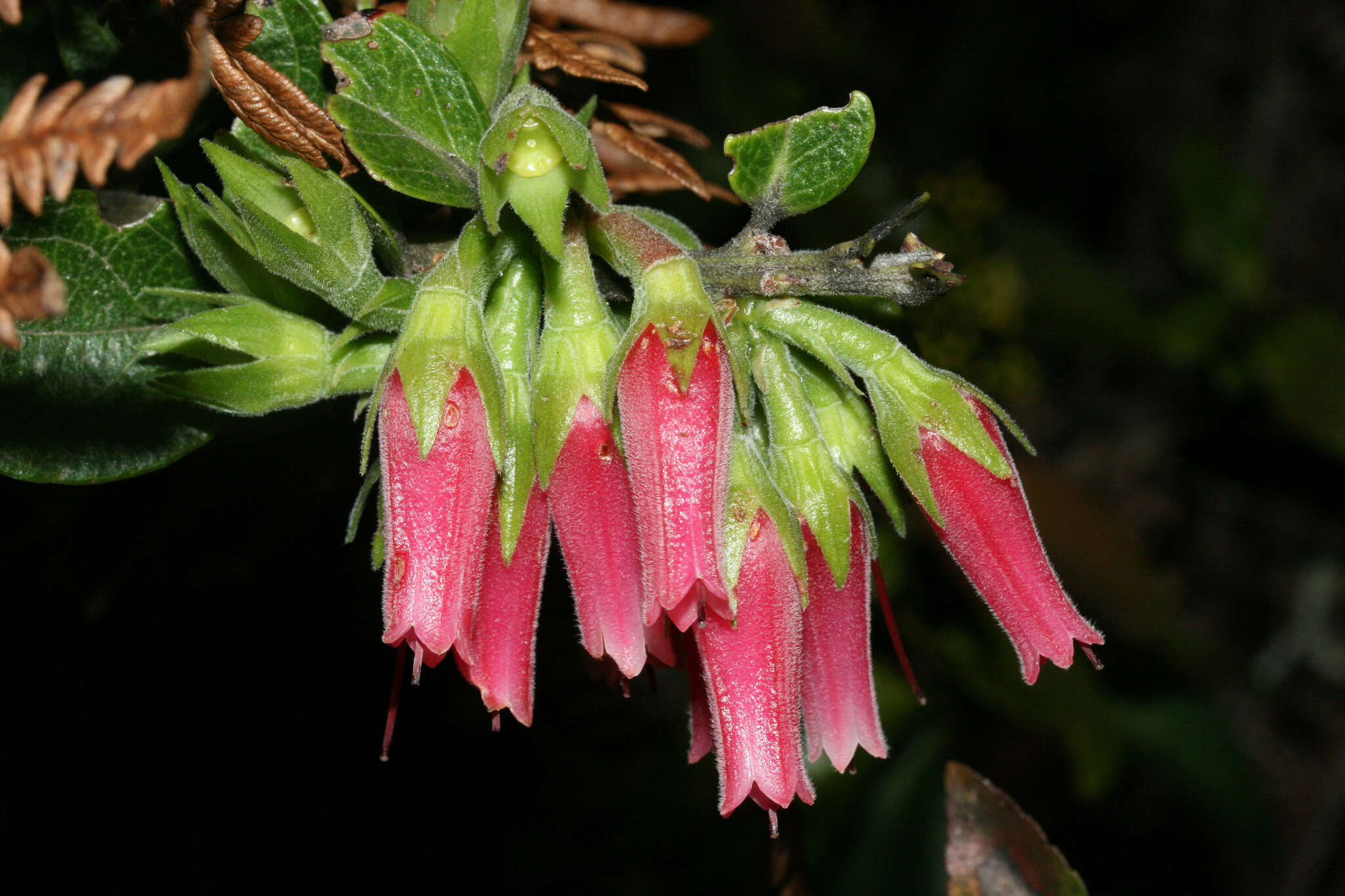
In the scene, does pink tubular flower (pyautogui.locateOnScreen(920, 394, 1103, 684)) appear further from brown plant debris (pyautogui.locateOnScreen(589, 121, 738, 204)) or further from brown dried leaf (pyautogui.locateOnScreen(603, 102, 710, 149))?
brown dried leaf (pyautogui.locateOnScreen(603, 102, 710, 149))

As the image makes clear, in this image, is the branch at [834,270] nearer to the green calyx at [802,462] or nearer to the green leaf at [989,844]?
the green calyx at [802,462]

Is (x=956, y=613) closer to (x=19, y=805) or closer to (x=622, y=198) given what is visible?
(x=622, y=198)

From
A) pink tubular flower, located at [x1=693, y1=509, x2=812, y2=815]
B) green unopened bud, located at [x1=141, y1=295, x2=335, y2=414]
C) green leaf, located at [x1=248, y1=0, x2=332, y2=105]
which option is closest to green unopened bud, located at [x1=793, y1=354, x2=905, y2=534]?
pink tubular flower, located at [x1=693, y1=509, x2=812, y2=815]

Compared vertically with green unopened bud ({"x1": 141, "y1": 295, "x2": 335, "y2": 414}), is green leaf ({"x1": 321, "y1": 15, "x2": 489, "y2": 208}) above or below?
above

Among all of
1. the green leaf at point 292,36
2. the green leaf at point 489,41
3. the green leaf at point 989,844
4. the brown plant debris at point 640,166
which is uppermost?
the green leaf at point 489,41

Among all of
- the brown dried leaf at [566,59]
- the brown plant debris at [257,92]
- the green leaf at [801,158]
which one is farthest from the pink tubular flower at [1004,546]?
the brown plant debris at [257,92]

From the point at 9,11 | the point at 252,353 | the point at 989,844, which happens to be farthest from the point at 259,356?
the point at 989,844
